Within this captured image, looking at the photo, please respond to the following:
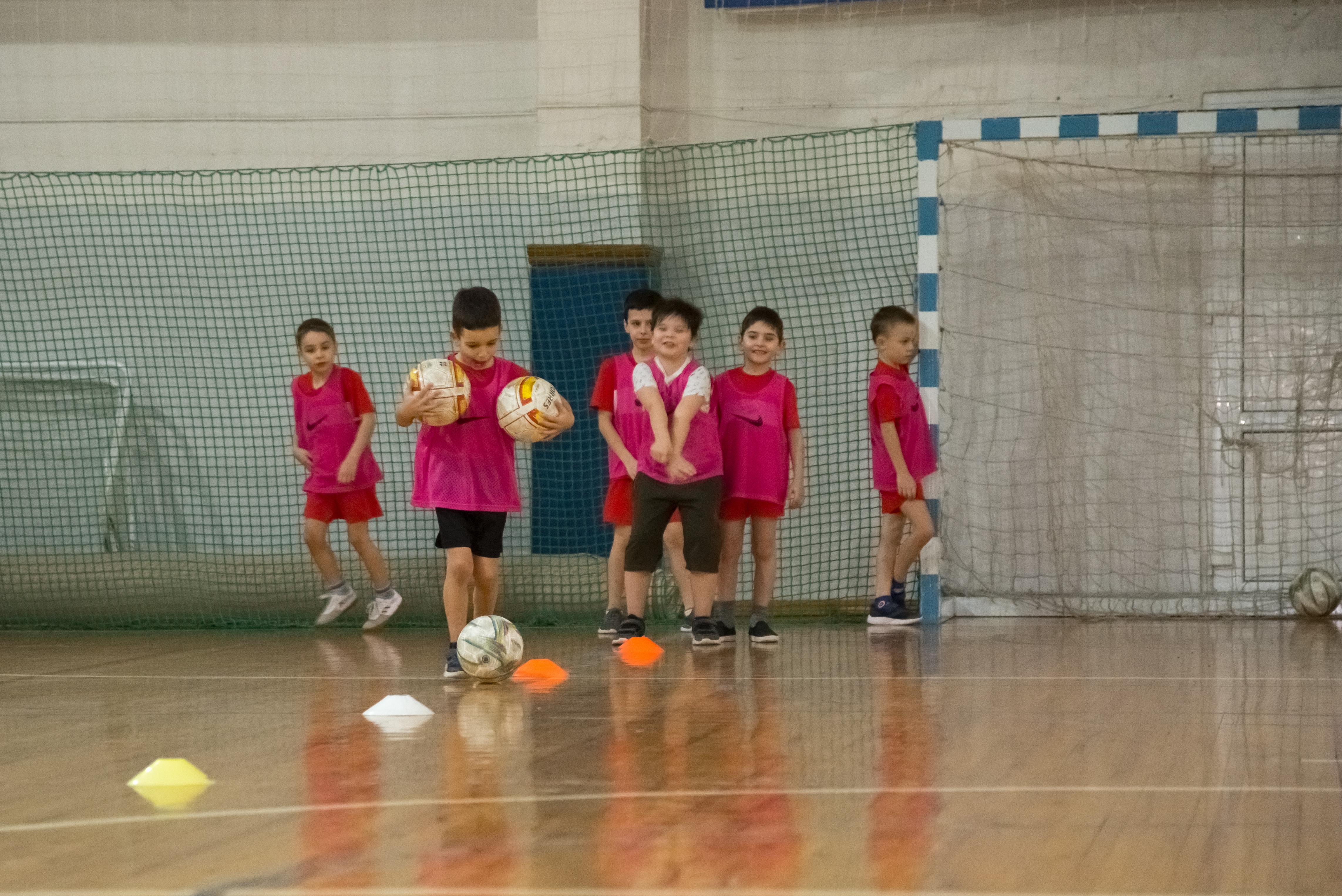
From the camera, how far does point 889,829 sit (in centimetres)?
272

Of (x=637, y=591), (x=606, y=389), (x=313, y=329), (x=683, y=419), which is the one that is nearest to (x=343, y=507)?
(x=313, y=329)

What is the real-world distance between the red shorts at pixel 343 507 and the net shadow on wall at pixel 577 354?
3.80 feet

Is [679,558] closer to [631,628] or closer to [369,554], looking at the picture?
[631,628]

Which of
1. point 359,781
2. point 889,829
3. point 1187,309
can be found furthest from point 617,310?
point 889,829

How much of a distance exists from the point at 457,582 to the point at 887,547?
108 inches

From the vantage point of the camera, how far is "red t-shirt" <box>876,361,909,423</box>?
7.03 m

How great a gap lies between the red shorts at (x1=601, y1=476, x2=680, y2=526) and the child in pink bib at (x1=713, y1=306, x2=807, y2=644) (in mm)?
408

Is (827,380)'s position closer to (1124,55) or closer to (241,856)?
(1124,55)

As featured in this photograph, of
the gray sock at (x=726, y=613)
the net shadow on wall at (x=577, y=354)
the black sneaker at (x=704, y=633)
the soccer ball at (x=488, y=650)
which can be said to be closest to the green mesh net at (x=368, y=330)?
the net shadow on wall at (x=577, y=354)

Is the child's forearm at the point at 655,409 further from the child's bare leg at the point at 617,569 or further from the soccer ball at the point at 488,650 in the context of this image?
the soccer ball at the point at 488,650

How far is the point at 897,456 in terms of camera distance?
6953 millimetres

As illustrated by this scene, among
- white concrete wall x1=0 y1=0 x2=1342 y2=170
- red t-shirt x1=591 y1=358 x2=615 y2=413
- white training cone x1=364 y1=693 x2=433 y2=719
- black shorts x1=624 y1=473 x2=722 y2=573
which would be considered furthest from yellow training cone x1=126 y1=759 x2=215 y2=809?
white concrete wall x1=0 y1=0 x2=1342 y2=170

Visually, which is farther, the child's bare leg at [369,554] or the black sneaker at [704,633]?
the child's bare leg at [369,554]

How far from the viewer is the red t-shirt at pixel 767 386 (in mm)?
6434
